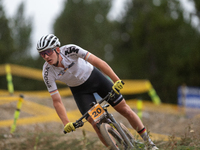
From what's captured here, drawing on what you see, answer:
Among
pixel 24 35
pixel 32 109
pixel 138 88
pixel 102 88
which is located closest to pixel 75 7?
pixel 24 35

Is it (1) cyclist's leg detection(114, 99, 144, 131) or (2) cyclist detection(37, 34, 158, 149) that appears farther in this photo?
(1) cyclist's leg detection(114, 99, 144, 131)

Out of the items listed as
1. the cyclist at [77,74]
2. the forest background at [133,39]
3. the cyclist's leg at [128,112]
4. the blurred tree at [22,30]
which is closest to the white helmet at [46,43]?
the cyclist at [77,74]

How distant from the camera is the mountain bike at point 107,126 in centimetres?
401

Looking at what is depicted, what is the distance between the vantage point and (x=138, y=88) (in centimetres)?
1413

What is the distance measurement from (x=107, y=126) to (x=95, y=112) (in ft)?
0.83

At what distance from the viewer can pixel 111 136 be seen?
161 inches

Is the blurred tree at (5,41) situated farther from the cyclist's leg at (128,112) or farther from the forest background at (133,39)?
the cyclist's leg at (128,112)

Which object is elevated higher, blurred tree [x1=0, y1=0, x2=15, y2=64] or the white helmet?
blurred tree [x1=0, y1=0, x2=15, y2=64]

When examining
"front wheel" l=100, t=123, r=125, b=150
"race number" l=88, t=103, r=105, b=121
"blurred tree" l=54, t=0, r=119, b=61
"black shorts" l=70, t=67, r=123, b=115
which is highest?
"blurred tree" l=54, t=0, r=119, b=61

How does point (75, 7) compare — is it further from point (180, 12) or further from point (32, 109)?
point (32, 109)

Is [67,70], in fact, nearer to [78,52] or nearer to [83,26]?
[78,52]

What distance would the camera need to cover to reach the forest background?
22.4 metres

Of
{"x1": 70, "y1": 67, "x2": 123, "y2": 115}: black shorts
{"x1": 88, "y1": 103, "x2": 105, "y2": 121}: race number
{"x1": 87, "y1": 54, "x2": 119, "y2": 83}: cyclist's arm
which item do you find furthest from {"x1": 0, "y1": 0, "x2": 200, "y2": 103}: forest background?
{"x1": 88, "y1": 103, "x2": 105, "y2": 121}: race number

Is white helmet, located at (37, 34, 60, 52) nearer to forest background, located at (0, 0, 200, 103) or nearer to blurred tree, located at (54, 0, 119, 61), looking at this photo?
forest background, located at (0, 0, 200, 103)
